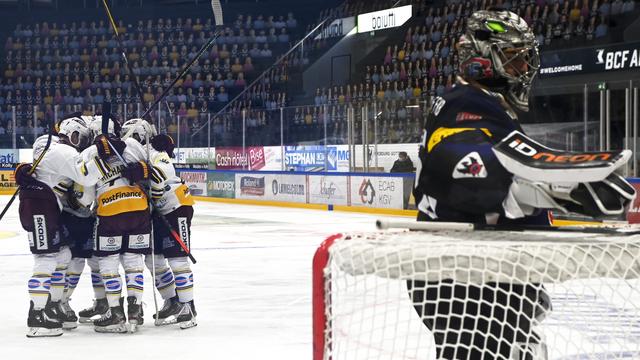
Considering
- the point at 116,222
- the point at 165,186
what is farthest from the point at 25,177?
the point at 165,186

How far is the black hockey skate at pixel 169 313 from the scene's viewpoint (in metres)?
5.84

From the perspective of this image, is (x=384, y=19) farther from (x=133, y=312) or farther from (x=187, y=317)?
Answer: (x=133, y=312)

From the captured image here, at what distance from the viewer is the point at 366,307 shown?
210 cm

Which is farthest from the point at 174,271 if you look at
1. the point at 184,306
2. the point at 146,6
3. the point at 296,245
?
the point at 146,6

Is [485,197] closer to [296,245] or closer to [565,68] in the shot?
[296,245]

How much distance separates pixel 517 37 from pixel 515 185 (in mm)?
379

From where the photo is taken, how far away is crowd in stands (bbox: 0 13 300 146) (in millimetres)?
25109

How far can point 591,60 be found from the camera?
14.6 meters

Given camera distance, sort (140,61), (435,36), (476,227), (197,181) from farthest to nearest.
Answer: (140,61) → (435,36) → (197,181) → (476,227)

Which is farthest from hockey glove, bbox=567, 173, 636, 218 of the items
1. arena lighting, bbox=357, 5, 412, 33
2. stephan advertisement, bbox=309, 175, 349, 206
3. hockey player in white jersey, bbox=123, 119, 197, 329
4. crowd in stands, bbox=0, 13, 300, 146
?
crowd in stands, bbox=0, 13, 300, 146

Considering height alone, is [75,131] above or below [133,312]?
above

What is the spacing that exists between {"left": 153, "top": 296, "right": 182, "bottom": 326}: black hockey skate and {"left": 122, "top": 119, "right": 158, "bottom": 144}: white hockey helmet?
914 millimetres

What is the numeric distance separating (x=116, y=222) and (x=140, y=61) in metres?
20.9

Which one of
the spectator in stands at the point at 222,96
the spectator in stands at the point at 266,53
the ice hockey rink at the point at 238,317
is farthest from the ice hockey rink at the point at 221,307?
the spectator in stands at the point at 266,53
